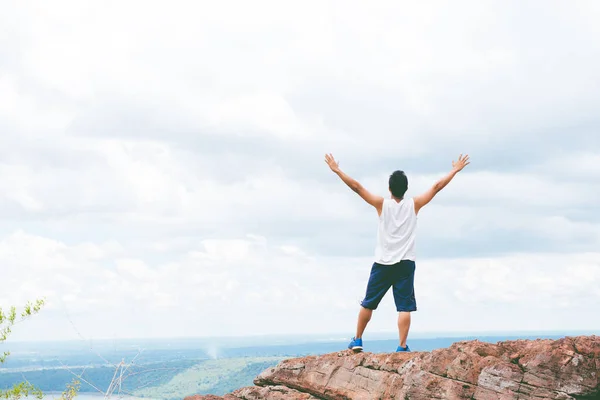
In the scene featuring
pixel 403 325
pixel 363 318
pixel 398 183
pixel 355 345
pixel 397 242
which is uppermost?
pixel 398 183

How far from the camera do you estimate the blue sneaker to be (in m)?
14.7

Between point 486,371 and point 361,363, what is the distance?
2.96 metres

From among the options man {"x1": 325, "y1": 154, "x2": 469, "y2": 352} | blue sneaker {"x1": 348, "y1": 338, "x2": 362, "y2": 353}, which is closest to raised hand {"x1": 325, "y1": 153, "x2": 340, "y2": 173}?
man {"x1": 325, "y1": 154, "x2": 469, "y2": 352}

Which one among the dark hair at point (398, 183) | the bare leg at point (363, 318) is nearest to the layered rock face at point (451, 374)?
the bare leg at point (363, 318)

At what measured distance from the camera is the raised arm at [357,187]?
14.2 meters

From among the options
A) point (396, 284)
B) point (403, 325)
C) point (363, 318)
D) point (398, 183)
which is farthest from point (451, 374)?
point (398, 183)

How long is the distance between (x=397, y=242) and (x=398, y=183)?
1227 millimetres

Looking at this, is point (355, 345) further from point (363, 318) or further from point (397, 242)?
point (397, 242)

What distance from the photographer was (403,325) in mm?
14133

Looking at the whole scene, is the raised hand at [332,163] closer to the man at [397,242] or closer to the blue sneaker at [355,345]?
the man at [397,242]

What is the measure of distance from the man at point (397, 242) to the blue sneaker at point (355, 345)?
2.77 ft

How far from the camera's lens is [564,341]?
1147cm

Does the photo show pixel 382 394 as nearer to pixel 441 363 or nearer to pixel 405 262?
pixel 441 363

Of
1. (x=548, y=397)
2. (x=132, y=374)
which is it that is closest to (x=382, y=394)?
(x=548, y=397)
